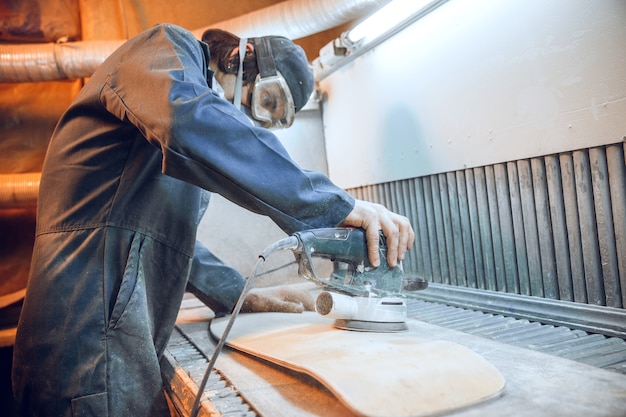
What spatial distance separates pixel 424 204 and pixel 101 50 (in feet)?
6.17

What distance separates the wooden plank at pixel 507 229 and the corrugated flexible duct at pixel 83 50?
1202mm

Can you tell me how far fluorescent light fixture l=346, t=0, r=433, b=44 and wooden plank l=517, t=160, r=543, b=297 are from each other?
751 mm

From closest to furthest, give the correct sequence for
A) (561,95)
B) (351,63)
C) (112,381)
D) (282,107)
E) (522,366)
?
(522,366) < (112,381) < (561,95) < (282,107) < (351,63)

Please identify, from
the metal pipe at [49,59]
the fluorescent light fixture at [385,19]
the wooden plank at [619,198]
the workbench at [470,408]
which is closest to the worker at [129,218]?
the workbench at [470,408]

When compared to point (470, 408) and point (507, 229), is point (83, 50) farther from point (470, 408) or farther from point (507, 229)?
point (470, 408)

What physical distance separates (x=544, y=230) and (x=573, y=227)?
0.10 metres

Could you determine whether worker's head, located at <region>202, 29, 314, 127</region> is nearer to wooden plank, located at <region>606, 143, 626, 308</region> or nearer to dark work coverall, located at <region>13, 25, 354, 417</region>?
dark work coverall, located at <region>13, 25, 354, 417</region>

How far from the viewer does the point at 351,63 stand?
255cm

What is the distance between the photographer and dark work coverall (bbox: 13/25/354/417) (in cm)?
116

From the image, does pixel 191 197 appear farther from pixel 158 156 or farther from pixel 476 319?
pixel 476 319

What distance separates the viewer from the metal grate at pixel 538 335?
43.9 inches

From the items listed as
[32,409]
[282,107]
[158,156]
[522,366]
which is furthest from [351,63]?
[32,409]

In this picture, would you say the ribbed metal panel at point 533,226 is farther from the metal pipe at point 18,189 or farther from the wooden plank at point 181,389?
the metal pipe at point 18,189

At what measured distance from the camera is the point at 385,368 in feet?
3.30
